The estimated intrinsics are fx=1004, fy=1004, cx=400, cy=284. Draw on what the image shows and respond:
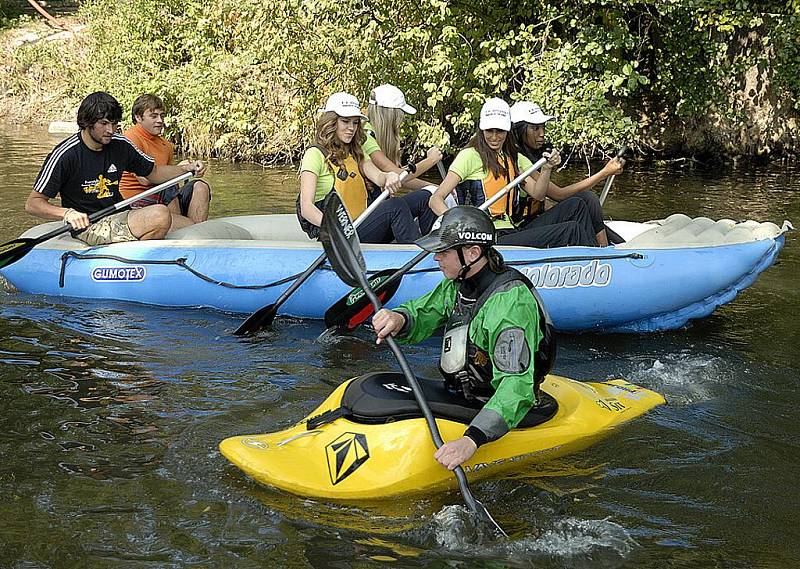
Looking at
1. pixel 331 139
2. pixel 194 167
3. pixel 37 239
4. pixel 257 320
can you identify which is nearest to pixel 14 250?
pixel 37 239

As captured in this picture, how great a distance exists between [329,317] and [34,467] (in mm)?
1907

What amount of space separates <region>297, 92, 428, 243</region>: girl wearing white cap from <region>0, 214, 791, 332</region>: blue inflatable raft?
0.81 feet

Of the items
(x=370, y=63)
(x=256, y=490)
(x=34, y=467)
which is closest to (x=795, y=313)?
(x=256, y=490)

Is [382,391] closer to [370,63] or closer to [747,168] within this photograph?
[370,63]

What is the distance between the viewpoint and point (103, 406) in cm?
454

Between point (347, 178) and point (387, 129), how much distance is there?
0.45 meters

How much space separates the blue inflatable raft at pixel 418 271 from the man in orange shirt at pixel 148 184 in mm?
368

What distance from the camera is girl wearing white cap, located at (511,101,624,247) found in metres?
5.86

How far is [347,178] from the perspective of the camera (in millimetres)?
5961

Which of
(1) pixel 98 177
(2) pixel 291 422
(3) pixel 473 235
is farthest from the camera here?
(1) pixel 98 177

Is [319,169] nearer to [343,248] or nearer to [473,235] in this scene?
[343,248]

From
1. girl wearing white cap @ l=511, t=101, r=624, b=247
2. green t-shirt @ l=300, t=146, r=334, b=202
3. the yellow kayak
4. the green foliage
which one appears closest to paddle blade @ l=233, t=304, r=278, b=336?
green t-shirt @ l=300, t=146, r=334, b=202

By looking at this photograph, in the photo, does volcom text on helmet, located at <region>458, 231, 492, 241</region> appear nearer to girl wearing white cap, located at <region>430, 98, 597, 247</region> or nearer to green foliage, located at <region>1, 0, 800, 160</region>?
girl wearing white cap, located at <region>430, 98, 597, 247</region>

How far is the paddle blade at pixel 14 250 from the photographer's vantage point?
611 centimetres
